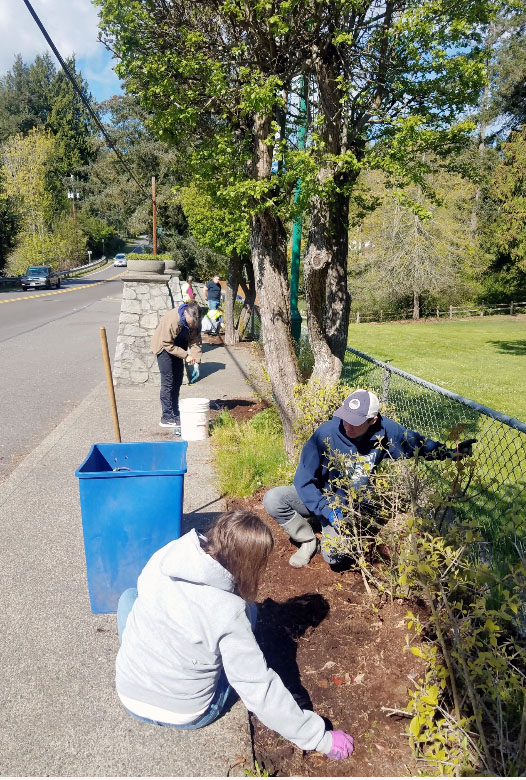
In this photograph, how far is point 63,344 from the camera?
15.2m

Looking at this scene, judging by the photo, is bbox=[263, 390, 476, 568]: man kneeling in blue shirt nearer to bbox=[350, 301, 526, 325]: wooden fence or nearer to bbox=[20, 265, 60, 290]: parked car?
bbox=[350, 301, 526, 325]: wooden fence

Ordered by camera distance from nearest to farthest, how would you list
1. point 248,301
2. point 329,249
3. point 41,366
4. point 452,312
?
point 329,249
point 41,366
point 248,301
point 452,312

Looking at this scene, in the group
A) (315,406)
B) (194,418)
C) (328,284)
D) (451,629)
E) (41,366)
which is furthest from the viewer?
(41,366)

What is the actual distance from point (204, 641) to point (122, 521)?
4.12 ft

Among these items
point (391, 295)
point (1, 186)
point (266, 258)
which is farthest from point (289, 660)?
point (1, 186)

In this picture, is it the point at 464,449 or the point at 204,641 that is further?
the point at 464,449

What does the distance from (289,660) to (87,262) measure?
6967 centimetres

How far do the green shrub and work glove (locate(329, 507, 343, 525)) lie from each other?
1465 mm

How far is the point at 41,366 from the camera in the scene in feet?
39.2

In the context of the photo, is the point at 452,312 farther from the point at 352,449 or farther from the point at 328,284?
the point at 352,449

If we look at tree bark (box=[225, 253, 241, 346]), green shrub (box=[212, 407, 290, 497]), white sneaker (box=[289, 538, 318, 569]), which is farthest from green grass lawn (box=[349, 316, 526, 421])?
white sneaker (box=[289, 538, 318, 569])

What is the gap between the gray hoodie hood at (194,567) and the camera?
214 centimetres

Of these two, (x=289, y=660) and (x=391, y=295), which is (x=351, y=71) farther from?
(x=391, y=295)

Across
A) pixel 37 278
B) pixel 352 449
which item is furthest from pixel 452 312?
pixel 352 449
